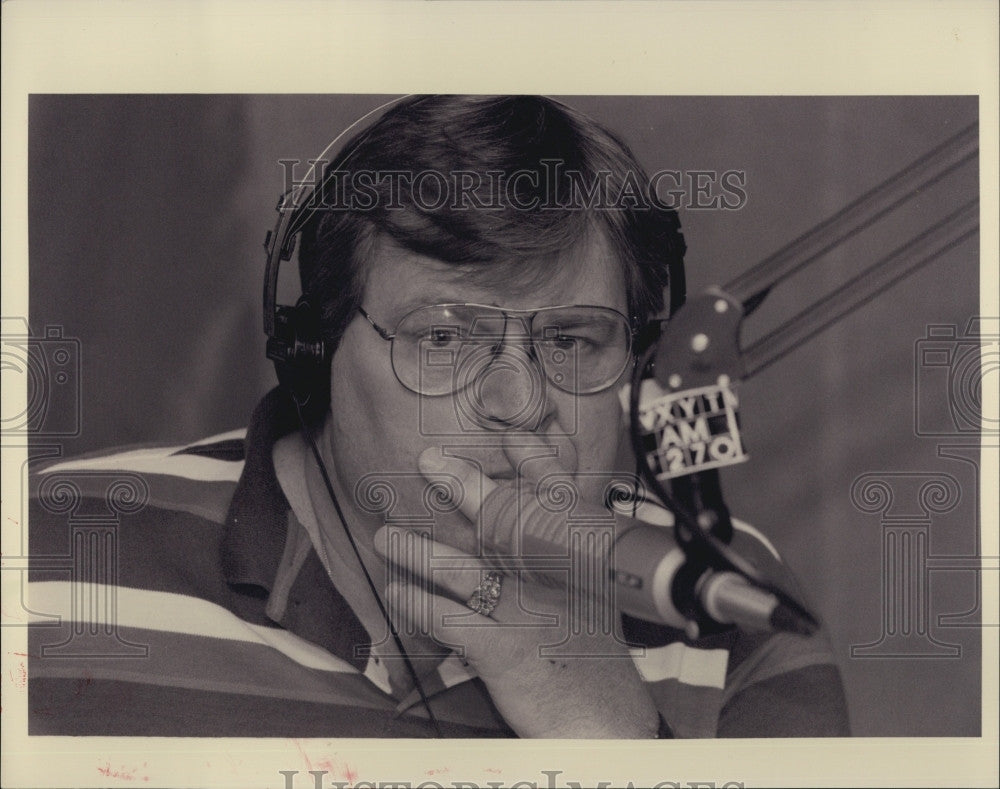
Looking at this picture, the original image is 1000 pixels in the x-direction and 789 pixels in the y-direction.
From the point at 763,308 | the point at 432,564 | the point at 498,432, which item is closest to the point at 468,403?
the point at 498,432

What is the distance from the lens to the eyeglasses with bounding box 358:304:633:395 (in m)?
1.27

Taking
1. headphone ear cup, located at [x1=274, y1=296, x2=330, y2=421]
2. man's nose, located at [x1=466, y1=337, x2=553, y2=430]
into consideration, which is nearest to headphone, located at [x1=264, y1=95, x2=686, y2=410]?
headphone ear cup, located at [x1=274, y1=296, x2=330, y2=421]

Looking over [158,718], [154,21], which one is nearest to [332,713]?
[158,718]

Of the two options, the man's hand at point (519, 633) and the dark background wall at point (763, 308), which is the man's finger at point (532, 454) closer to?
the man's hand at point (519, 633)

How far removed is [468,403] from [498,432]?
0.18 ft

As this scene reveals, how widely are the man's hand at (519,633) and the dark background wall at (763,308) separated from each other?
0.27 meters

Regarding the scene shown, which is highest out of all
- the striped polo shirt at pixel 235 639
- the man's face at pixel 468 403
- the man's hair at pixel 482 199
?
the man's hair at pixel 482 199

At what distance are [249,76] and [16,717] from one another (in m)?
0.95

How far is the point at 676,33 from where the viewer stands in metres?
1.34

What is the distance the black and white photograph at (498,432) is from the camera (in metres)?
1.29

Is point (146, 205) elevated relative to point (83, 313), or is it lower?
elevated

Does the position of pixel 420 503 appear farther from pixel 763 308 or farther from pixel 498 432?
pixel 763 308

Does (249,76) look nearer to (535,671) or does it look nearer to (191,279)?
(191,279)

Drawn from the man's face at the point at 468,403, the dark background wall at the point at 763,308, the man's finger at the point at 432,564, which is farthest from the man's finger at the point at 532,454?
the dark background wall at the point at 763,308
